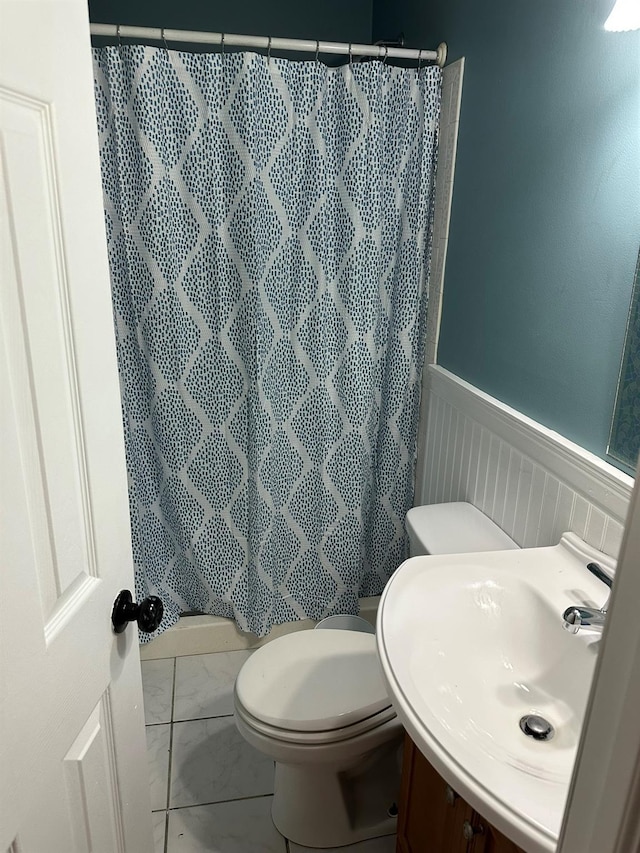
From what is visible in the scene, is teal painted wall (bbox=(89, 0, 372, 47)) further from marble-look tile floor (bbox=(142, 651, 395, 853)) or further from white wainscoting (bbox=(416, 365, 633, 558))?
marble-look tile floor (bbox=(142, 651, 395, 853))

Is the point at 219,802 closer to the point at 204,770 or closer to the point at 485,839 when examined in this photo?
the point at 204,770

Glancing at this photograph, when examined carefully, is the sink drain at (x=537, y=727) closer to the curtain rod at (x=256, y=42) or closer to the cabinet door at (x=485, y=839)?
the cabinet door at (x=485, y=839)

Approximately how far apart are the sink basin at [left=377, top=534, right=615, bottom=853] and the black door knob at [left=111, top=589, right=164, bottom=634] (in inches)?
14.3

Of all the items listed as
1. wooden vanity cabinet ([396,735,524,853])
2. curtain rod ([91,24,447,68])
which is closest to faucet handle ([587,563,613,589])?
wooden vanity cabinet ([396,735,524,853])

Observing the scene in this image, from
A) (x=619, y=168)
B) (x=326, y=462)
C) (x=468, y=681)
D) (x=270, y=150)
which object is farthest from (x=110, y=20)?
(x=468, y=681)

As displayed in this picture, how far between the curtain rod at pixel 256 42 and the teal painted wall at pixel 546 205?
103 millimetres

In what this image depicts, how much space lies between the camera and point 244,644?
7.29 feet

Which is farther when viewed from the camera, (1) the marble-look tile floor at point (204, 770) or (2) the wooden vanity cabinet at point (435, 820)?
(1) the marble-look tile floor at point (204, 770)

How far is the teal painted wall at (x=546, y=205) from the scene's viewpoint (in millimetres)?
1129

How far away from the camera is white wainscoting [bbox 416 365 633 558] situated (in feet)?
3.88

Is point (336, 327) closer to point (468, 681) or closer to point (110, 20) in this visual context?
point (468, 681)

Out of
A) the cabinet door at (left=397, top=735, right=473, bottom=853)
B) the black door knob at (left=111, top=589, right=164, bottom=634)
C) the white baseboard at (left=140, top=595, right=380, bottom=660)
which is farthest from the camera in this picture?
the white baseboard at (left=140, top=595, right=380, bottom=660)

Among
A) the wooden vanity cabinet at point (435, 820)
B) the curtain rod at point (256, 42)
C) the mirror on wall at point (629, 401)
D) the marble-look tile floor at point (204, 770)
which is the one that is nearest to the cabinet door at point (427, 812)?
the wooden vanity cabinet at point (435, 820)

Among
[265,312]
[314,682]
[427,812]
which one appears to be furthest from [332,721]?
[265,312]
